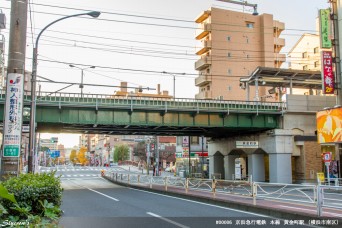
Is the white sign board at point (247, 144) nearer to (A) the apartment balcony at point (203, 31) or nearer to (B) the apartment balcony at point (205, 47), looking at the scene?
(A) the apartment balcony at point (203, 31)

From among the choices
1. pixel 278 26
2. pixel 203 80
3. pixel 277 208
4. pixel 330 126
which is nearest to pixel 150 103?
pixel 330 126

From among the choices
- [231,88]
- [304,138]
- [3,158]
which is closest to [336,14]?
[304,138]

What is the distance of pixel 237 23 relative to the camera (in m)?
74.6

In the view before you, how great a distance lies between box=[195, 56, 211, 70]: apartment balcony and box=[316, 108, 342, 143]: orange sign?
1475 inches

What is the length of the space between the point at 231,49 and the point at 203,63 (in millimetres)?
6949

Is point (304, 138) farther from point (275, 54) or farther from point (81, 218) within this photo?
point (275, 54)

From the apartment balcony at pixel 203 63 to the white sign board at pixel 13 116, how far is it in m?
62.4

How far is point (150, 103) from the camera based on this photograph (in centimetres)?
3431

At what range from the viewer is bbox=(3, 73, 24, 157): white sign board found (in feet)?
27.3

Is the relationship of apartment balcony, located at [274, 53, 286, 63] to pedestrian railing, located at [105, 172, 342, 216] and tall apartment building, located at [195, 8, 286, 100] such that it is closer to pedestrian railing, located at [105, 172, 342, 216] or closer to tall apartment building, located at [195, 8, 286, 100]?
tall apartment building, located at [195, 8, 286, 100]

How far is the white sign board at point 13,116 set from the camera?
8.32m

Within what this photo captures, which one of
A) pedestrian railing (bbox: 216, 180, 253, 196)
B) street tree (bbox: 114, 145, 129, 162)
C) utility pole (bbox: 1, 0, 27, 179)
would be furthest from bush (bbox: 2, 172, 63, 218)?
street tree (bbox: 114, 145, 129, 162)

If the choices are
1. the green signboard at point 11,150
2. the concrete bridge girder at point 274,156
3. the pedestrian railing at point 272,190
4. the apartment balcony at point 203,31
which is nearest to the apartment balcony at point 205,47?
the apartment balcony at point 203,31

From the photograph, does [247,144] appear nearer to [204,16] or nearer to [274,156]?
[274,156]
